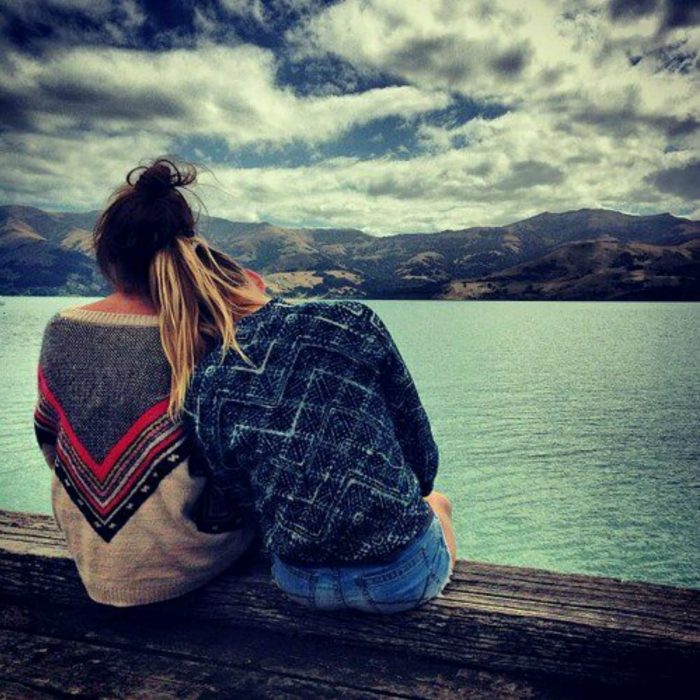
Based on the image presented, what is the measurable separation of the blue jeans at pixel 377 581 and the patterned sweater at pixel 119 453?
1.36 ft

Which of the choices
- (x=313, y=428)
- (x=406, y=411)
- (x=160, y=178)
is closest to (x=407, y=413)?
(x=406, y=411)

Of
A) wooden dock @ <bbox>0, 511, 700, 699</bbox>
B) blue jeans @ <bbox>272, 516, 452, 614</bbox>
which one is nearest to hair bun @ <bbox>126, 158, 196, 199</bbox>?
blue jeans @ <bbox>272, 516, 452, 614</bbox>

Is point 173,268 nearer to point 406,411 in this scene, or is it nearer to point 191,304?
point 191,304

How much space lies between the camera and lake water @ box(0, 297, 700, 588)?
39.2 ft

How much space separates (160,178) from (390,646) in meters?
2.03

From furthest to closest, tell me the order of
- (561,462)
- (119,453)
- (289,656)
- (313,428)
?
(561,462), (289,656), (119,453), (313,428)

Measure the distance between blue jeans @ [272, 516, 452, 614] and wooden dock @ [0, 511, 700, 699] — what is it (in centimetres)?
12

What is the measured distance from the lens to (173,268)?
1.95 meters

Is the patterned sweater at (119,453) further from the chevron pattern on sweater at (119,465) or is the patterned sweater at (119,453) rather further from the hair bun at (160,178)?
the hair bun at (160,178)

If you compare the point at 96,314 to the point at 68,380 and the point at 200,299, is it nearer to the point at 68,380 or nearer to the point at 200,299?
the point at 68,380

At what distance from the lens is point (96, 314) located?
199 cm

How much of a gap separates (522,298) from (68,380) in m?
206

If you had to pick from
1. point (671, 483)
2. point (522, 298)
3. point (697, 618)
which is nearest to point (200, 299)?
point (697, 618)

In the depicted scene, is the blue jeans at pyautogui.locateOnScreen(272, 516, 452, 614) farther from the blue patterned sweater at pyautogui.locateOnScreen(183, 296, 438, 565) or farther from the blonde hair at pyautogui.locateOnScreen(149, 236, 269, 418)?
the blonde hair at pyautogui.locateOnScreen(149, 236, 269, 418)
